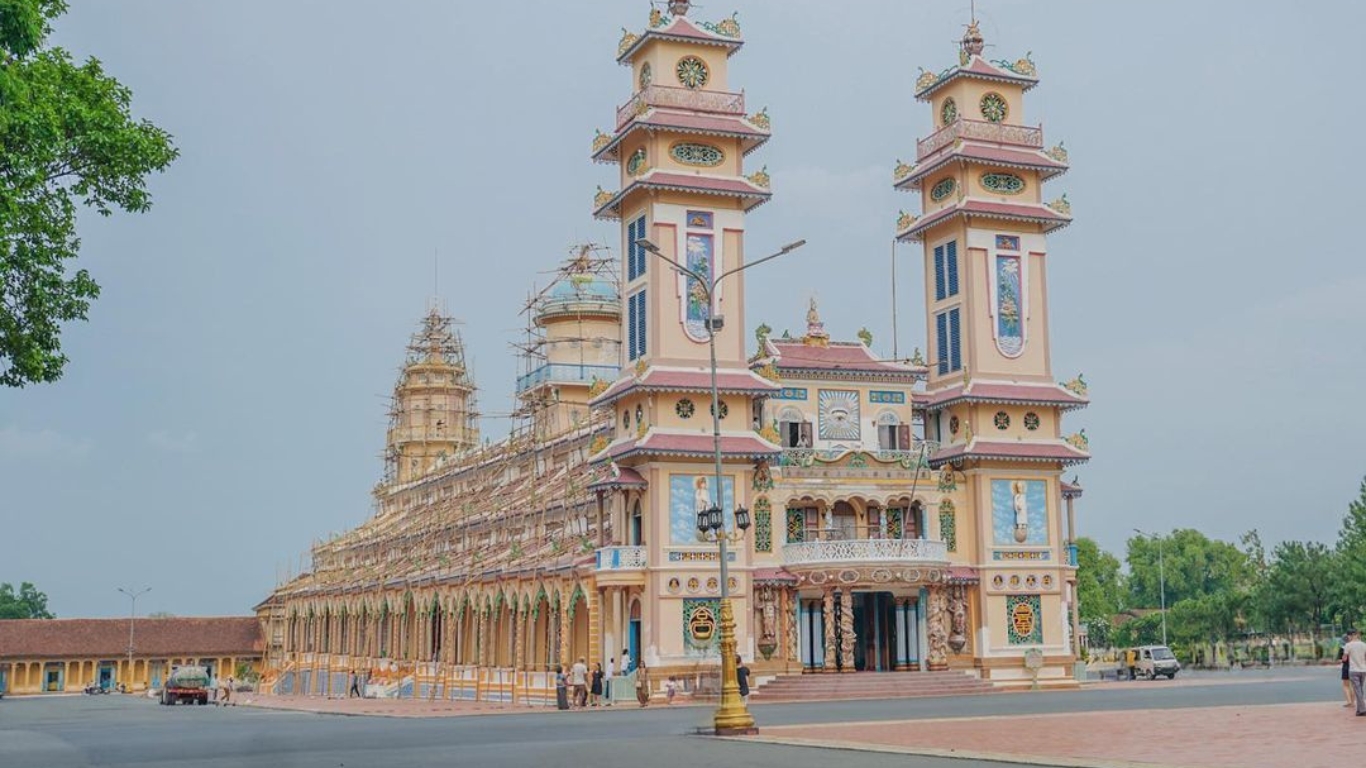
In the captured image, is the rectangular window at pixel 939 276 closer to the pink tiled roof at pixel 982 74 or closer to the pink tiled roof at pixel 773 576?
the pink tiled roof at pixel 982 74

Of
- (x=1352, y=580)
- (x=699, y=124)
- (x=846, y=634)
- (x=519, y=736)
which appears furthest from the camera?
(x=1352, y=580)

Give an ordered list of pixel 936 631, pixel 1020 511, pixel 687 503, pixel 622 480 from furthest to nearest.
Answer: pixel 1020 511 < pixel 936 631 < pixel 687 503 < pixel 622 480

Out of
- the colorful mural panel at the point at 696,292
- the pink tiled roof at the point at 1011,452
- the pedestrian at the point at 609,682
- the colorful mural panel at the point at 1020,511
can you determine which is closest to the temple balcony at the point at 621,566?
the pedestrian at the point at 609,682

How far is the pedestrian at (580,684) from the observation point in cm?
4744

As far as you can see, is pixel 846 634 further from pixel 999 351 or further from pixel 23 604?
pixel 23 604

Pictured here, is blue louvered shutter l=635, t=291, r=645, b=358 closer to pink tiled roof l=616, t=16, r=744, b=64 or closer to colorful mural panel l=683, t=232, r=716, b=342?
colorful mural panel l=683, t=232, r=716, b=342

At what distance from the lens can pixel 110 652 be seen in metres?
104

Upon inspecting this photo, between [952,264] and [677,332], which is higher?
[952,264]

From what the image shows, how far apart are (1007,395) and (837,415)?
6168 millimetres

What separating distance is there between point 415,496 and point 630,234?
46.4 meters

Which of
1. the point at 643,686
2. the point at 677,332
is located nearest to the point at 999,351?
the point at 677,332

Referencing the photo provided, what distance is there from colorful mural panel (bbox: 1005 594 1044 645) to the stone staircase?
428 cm

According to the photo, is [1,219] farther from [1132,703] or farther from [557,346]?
[557,346]

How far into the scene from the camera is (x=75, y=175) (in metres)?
21.6
